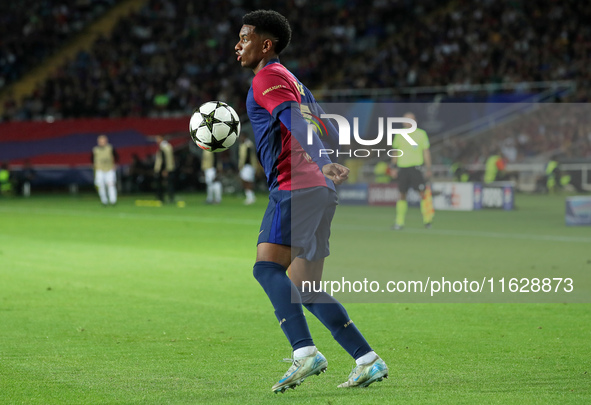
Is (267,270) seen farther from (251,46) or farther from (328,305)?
(251,46)

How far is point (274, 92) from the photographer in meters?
4.92

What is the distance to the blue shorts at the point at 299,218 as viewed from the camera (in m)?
5.08

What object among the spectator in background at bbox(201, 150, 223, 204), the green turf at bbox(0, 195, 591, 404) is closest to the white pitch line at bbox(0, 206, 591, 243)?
the green turf at bbox(0, 195, 591, 404)

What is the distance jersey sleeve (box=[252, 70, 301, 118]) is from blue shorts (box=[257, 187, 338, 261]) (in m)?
0.54

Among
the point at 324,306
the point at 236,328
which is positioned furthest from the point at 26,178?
the point at 324,306

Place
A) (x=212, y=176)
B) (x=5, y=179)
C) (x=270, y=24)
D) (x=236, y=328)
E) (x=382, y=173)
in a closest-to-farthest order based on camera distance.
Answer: (x=270, y=24) < (x=236, y=328) < (x=212, y=176) < (x=382, y=173) < (x=5, y=179)

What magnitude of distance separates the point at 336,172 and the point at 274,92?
0.58 m

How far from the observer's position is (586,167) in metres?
31.4

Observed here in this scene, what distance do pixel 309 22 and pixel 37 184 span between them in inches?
618

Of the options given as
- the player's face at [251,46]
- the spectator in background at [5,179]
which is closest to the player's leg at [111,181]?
the spectator in background at [5,179]

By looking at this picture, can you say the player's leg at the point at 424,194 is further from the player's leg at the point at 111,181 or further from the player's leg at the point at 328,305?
the player's leg at the point at 328,305

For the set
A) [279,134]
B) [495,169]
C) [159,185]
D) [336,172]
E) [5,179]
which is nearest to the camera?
[336,172]

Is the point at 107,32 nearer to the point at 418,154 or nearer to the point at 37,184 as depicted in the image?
the point at 37,184

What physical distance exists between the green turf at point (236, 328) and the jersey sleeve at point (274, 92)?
1711 mm
